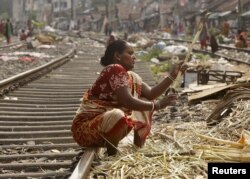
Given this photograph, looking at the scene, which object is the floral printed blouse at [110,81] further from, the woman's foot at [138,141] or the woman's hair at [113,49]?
the woman's foot at [138,141]

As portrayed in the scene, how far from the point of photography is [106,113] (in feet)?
13.1

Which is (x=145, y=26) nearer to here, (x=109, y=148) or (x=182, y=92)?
(x=182, y=92)

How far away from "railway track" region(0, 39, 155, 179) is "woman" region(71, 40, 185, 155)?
0.18m

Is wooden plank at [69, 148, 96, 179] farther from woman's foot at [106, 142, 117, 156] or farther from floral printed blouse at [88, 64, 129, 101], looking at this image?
floral printed blouse at [88, 64, 129, 101]

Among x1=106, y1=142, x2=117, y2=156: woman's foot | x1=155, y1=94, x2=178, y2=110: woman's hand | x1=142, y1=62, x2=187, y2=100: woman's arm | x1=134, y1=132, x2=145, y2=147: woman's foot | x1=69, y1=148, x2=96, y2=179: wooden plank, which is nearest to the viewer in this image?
x1=69, y1=148, x2=96, y2=179: wooden plank

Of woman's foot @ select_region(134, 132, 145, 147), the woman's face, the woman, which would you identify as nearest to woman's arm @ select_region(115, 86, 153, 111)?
the woman

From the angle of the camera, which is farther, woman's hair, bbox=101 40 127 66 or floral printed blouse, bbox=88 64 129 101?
woman's hair, bbox=101 40 127 66

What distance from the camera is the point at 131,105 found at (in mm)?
3947

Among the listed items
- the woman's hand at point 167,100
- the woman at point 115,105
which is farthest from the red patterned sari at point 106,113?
the woman's hand at point 167,100

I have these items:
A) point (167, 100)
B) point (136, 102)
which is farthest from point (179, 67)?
point (136, 102)

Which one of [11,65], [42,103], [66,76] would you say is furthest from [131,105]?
[11,65]

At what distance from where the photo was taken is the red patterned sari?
4004 mm

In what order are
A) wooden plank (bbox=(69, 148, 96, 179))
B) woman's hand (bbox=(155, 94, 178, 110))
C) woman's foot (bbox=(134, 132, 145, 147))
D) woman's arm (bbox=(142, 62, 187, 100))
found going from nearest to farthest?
wooden plank (bbox=(69, 148, 96, 179)), woman's hand (bbox=(155, 94, 178, 110)), woman's arm (bbox=(142, 62, 187, 100)), woman's foot (bbox=(134, 132, 145, 147))

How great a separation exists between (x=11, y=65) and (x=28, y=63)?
971 millimetres
